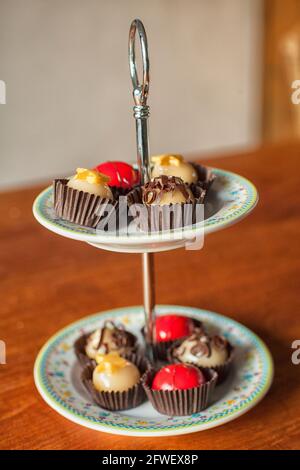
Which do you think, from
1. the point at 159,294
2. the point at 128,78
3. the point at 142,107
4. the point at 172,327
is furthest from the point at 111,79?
the point at 142,107

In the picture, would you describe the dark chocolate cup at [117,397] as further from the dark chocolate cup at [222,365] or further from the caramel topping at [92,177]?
the caramel topping at [92,177]

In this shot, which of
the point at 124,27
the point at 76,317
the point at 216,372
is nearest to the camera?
the point at 216,372

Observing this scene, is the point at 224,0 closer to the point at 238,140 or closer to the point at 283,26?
the point at 283,26

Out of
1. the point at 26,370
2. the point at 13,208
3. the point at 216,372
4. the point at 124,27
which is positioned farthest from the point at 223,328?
the point at 124,27

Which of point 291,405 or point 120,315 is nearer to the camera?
point 291,405

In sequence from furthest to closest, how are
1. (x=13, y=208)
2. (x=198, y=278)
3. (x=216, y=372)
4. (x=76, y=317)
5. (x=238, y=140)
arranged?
(x=238, y=140) < (x=13, y=208) < (x=198, y=278) < (x=76, y=317) < (x=216, y=372)

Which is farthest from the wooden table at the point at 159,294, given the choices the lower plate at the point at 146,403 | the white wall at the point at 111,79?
the white wall at the point at 111,79
